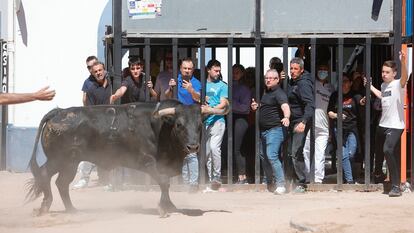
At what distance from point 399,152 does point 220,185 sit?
2.41 metres

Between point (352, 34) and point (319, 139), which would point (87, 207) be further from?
point (352, 34)

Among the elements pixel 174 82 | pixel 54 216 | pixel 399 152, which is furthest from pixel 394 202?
pixel 54 216

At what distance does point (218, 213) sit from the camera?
404 inches

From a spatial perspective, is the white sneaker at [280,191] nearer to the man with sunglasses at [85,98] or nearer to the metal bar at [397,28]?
the metal bar at [397,28]

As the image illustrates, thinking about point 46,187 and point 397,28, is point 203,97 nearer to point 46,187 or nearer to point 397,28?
point 397,28

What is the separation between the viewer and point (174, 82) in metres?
12.2

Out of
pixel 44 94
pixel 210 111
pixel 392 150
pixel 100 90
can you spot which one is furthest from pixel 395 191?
pixel 44 94

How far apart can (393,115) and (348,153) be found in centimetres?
104

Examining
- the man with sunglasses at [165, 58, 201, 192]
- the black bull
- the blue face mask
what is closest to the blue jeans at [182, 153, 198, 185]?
the man with sunglasses at [165, 58, 201, 192]

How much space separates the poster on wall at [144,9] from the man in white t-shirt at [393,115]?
3051 mm

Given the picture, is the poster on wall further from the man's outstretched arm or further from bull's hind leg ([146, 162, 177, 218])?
the man's outstretched arm

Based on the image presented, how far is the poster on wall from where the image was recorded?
40.3 feet

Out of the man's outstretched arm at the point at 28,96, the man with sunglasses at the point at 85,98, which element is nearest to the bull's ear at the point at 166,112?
the man's outstretched arm at the point at 28,96

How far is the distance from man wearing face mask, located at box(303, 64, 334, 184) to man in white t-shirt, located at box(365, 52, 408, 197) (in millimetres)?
906
